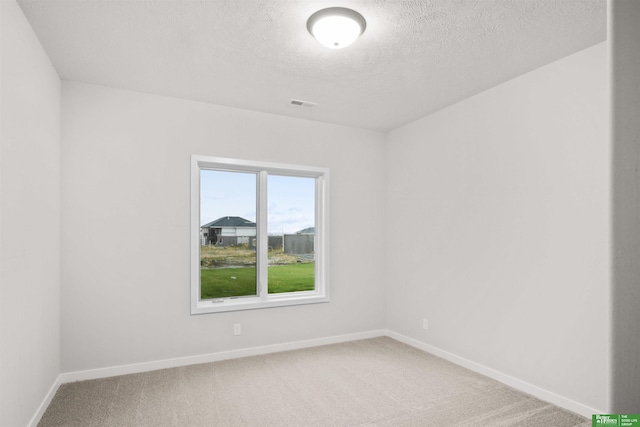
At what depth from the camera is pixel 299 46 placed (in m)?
2.61

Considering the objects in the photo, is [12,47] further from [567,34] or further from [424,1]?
[567,34]

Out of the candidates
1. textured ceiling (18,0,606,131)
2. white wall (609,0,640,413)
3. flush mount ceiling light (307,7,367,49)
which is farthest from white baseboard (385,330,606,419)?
flush mount ceiling light (307,7,367,49)

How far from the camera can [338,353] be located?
3.92 meters

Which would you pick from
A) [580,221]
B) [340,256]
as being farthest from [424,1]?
[340,256]

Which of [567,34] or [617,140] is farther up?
[567,34]

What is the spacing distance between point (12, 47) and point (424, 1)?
2.41 metres

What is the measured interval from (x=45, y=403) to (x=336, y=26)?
336cm

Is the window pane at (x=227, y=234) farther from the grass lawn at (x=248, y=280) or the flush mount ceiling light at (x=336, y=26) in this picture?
the flush mount ceiling light at (x=336, y=26)

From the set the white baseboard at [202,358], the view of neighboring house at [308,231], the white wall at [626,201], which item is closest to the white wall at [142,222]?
the white baseboard at [202,358]

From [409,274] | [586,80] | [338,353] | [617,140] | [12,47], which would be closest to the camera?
[617,140]

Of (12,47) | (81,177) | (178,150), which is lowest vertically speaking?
(81,177)

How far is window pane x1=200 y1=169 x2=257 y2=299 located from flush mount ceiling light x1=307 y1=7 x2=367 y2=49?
82.4 inches

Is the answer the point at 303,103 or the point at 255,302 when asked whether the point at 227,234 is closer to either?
the point at 255,302

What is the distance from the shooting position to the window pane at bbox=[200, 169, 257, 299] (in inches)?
152
